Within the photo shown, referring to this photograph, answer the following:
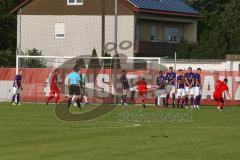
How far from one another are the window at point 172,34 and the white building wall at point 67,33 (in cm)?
598

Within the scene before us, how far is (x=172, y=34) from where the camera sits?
6994 centimetres

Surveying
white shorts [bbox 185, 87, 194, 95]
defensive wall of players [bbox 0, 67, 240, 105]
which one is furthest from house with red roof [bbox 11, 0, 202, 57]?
white shorts [bbox 185, 87, 194, 95]

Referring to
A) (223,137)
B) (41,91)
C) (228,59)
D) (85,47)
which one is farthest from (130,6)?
(223,137)

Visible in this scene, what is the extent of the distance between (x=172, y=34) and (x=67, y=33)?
32.4 ft

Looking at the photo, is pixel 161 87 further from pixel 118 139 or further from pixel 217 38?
pixel 217 38

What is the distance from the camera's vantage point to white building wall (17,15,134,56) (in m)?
64.6

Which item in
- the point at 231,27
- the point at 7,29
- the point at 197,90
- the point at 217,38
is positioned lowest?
the point at 197,90

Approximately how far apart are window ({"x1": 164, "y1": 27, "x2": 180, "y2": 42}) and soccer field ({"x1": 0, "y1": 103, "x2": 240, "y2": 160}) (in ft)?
146

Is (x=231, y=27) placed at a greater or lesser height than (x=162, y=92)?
greater

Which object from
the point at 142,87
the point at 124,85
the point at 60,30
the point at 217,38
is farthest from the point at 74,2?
the point at 142,87

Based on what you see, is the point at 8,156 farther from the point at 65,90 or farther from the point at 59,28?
the point at 59,28

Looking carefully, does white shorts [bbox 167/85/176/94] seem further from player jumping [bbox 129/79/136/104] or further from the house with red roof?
the house with red roof

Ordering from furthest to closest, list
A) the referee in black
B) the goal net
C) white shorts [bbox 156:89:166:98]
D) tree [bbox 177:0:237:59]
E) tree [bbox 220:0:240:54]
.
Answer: tree [bbox 220:0:240:54]
tree [bbox 177:0:237:59]
the goal net
white shorts [bbox 156:89:166:98]
the referee in black

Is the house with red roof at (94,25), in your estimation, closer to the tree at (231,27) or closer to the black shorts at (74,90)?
the tree at (231,27)
